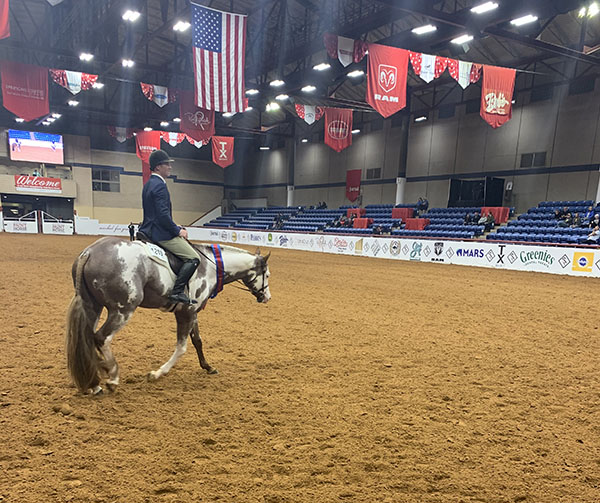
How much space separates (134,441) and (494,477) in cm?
276

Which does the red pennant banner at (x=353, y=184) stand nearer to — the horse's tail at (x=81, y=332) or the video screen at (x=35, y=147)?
the video screen at (x=35, y=147)

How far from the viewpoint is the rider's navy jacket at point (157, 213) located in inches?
142

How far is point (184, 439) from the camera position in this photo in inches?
111

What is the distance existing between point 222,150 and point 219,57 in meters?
14.9

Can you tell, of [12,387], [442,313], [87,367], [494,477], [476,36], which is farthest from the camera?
[476,36]

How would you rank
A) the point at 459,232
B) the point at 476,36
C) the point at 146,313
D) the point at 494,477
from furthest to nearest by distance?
1. the point at 459,232
2. the point at 476,36
3. the point at 146,313
4. the point at 494,477

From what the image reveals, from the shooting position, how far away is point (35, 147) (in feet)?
99.9

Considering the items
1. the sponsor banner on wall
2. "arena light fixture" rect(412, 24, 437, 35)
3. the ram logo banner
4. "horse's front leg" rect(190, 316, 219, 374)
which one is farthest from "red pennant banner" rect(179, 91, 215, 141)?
the ram logo banner

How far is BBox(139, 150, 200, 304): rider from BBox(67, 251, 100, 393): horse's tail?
690 millimetres

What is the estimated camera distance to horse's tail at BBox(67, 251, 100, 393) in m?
3.22

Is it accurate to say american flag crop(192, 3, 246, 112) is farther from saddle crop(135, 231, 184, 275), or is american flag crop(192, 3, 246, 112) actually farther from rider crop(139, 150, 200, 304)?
saddle crop(135, 231, 184, 275)

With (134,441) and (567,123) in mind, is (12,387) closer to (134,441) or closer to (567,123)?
(134,441)

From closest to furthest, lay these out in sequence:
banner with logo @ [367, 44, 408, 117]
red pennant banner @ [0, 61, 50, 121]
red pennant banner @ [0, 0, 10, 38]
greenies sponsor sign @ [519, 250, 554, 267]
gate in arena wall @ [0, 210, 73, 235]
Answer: red pennant banner @ [0, 0, 10, 38], banner with logo @ [367, 44, 408, 117], greenies sponsor sign @ [519, 250, 554, 267], red pennant banner @ [0, 61, 50, 121], gate in arena wall @ [0, 210, 73, 235]

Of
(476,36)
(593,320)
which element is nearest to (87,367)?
(593,320)
